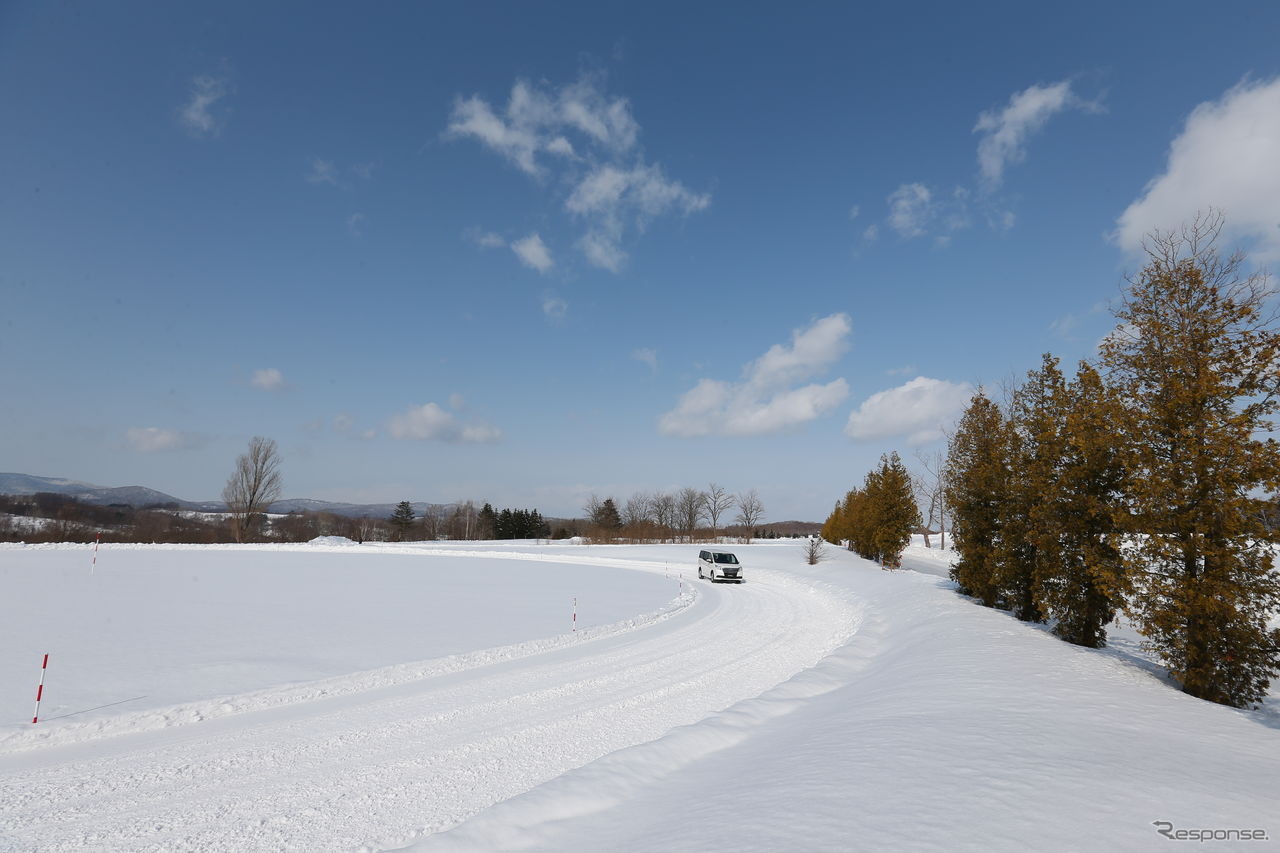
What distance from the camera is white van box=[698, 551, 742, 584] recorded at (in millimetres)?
29641

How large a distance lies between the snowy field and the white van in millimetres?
13540

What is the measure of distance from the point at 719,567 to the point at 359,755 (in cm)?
2446

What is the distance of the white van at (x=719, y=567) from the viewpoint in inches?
1167

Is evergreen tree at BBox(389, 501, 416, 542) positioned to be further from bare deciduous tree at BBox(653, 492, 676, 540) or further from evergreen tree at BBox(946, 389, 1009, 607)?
evergreen tree at BBox(946, 389, 1009, 607)

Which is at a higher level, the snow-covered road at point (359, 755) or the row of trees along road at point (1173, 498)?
Answer: the row of trees along road at point (1173, 498)

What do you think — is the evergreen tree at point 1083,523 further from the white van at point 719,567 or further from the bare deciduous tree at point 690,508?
the bare deciduous tree at point 690,508

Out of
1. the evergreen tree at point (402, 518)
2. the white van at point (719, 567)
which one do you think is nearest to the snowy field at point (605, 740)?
the white van at point (719, 567)

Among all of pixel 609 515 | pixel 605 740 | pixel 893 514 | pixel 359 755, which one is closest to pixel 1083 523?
pixel 605 740

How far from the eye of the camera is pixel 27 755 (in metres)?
6.89

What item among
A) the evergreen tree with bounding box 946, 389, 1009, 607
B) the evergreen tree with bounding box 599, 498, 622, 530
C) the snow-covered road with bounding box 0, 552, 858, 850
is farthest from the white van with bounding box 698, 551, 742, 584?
the evergreen tree with bounding box 599, 498, 622, 530

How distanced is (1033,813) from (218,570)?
128ft

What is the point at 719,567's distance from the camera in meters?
29.8

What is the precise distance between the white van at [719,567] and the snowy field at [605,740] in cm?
1354

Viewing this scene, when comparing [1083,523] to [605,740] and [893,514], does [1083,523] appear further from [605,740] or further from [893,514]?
[893,514]
